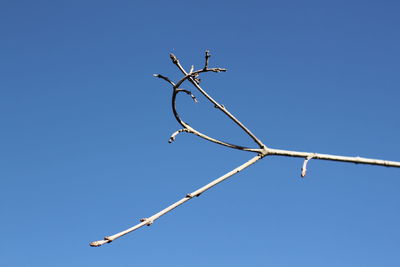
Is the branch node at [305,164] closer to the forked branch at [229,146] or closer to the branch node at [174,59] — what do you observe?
the forked branch at [229,146]

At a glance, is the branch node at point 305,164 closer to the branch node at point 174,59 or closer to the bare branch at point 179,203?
the bare branch at point 179,203

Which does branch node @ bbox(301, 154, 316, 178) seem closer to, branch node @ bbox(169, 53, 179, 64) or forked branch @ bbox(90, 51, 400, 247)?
forked branch @ bbox(90, 51, 400, 247)

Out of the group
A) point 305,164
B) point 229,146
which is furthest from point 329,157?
point 229,146

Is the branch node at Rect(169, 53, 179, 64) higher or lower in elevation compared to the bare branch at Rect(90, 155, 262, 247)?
higher

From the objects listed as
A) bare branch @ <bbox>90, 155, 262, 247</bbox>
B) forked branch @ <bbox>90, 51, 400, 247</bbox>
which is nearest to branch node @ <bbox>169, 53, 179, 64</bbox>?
forked branch @ <bbox>90, 51, 400, 247</bbox>

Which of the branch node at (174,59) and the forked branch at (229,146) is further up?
the branch node at (174,59)

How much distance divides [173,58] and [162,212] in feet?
3.35

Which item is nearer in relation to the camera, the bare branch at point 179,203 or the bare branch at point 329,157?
the bare branch at point 179,203

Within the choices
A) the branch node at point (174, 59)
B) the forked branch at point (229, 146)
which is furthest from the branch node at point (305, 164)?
the branch node at point (174, 59)

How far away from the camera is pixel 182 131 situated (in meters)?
2.93

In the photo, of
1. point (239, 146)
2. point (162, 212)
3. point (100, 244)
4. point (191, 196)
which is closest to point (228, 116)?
point (239, 146)

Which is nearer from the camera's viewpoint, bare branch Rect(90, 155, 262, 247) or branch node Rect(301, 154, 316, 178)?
bare branch Rect(90, 155, 262, 247)

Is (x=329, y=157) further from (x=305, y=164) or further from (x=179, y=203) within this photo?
(x=179, y=203)

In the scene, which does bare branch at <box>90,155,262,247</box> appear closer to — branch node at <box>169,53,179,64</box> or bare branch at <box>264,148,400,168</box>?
bare branch at <box>264,148,400,168</box>
